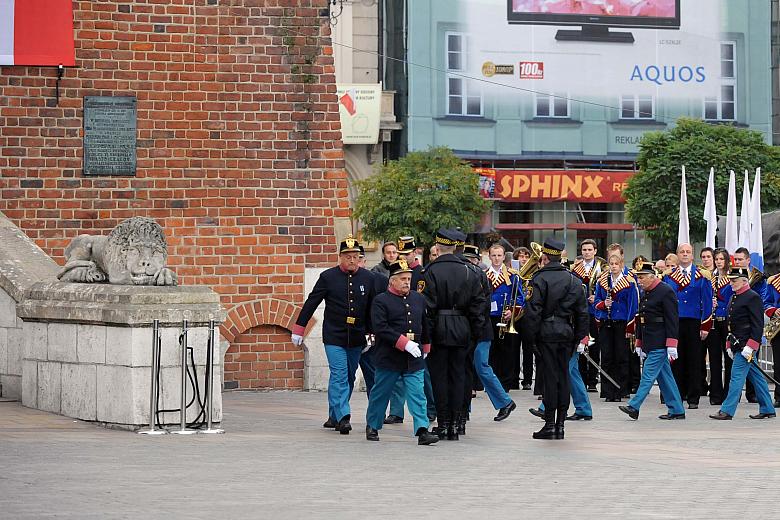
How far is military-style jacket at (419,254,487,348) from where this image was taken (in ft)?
46.6

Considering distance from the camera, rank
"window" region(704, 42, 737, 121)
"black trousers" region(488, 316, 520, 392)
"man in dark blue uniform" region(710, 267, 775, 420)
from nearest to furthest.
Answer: "man in dark blue uniform" region(710, 267, 775, 420) → "black trousers" region(488, 316, 520, 392) → "window" region(704, 42, 737, 121)

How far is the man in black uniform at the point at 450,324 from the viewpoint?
14180mm

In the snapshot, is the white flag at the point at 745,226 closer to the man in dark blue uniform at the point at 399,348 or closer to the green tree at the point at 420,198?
the man in dark blue uniform at the point at 399,348

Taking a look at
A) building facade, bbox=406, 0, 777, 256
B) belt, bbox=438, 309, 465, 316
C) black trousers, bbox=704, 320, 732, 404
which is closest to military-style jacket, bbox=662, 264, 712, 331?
black trousers, bbox=704, 320, 732, 404

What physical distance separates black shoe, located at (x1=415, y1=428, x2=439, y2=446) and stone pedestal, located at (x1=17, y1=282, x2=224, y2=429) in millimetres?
1793

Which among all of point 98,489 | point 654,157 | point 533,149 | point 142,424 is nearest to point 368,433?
point 142,424

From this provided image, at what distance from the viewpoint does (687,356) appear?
19.5 meters

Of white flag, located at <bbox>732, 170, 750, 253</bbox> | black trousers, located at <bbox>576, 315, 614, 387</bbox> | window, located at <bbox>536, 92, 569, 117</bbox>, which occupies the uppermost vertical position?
window, located at <bbox>536, 92, 569, 117</bbox>

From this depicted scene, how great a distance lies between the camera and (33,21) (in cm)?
1847

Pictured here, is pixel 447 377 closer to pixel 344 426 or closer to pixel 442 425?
pixel 442 425

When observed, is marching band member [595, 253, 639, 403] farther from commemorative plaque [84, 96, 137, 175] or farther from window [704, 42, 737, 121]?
window [704, 42, 737, 121]

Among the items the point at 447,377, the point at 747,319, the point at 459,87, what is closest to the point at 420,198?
the point at 459,87

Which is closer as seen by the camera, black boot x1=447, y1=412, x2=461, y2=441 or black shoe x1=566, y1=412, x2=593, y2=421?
black boot x1=447, y1=412, x2=461, y2=441

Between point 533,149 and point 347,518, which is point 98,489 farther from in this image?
point 533,149
